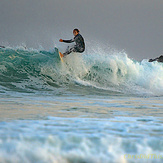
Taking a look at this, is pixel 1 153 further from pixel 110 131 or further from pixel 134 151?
pixel 110 131

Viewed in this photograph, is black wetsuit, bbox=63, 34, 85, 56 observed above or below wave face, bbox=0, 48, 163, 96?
above

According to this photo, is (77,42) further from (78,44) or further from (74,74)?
(74,74)

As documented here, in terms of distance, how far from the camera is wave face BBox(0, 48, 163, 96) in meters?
11.1

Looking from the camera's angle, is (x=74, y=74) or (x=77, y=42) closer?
(x=77, y=42)

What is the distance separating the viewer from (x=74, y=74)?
12.7 meters

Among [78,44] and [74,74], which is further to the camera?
[74,74]

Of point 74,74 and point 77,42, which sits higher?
point 77,42

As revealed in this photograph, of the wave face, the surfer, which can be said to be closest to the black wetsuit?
the surfer

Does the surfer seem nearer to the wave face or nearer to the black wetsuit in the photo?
the black wetsuit

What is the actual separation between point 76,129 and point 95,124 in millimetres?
440

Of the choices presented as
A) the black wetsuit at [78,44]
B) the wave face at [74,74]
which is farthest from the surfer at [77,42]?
the wave face at [74,74]

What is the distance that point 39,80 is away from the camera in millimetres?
11398

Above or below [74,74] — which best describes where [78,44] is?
above

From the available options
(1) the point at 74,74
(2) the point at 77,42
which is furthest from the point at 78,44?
(1) the point at 74,74
